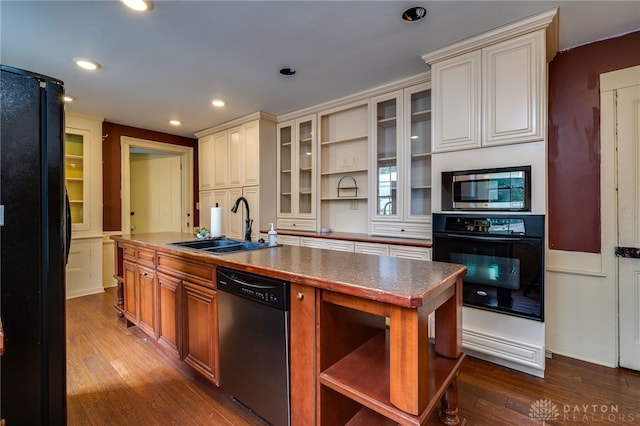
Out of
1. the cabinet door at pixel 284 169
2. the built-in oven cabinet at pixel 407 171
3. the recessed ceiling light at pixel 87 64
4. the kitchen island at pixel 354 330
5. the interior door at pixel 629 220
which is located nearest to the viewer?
A: the kitchen island at pixel 354 330

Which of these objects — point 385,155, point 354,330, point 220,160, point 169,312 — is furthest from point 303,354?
point 220,160

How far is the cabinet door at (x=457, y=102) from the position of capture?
2.25 metres

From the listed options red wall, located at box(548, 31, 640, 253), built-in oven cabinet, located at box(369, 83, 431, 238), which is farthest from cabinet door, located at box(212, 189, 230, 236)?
red wall, located at box(548, 31, 640, 253)

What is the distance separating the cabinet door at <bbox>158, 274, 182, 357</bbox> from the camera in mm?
2055

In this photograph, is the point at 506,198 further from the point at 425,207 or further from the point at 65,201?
the point at 65,201

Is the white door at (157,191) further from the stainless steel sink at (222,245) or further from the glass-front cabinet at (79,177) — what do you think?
the stainless steel sink at (222,245)

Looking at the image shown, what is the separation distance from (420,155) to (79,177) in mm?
4637

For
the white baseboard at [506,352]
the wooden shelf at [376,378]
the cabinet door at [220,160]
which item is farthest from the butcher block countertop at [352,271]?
the cabinet door at [220,160]

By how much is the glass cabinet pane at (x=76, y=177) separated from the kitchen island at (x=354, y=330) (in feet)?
10.8

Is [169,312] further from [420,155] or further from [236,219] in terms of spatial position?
[420,155]

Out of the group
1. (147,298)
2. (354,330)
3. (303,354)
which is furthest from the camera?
(147,298)

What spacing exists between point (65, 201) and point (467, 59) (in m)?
2.76

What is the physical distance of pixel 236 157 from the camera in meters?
4.42

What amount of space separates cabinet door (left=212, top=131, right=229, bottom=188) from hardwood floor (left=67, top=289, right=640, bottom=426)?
9.08 feet
